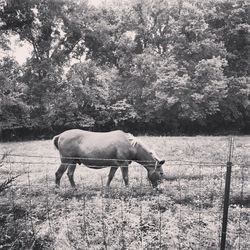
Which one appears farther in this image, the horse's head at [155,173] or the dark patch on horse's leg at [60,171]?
the dark patch on horse's leg at [60,171]

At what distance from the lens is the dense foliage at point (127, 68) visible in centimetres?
2916

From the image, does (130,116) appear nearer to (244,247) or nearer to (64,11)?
(64,11)

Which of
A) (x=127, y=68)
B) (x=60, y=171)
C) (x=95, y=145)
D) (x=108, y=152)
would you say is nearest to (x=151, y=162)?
(x=108, y=152)

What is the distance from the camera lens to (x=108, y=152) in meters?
10.0

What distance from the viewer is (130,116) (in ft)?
106

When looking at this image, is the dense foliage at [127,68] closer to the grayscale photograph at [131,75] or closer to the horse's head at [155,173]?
the grayscale photograph at [131,75]

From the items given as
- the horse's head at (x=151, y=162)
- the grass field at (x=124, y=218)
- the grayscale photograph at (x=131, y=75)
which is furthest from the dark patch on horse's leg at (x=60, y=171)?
the grayscale photograph at (x=131, y=75)

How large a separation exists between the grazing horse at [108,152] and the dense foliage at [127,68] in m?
17.9

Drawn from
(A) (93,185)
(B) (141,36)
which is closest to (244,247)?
(A) (93,185)

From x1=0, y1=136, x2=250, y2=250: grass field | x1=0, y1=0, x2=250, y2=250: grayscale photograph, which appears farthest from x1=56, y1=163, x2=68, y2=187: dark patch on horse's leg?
x1=0, y1=0, x2=250, y2=250: grayscale photograph

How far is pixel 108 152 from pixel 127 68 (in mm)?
25650

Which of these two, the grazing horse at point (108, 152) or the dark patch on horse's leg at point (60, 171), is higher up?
the grazing horse at point (108, 152)

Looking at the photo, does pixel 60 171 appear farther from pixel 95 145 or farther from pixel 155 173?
pixel 155 173

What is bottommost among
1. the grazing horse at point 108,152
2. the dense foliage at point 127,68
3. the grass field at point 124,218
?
the grass field at point 124,218
